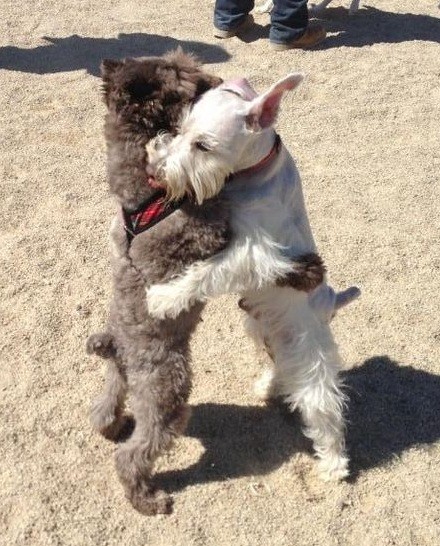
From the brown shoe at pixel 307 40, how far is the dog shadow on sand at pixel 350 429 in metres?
3.50

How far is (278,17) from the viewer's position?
6.21 meters

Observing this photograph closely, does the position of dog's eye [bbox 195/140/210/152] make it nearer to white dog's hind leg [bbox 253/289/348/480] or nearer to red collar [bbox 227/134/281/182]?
red collar [bbox 227/134/281/182]

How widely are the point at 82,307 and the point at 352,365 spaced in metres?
1.38

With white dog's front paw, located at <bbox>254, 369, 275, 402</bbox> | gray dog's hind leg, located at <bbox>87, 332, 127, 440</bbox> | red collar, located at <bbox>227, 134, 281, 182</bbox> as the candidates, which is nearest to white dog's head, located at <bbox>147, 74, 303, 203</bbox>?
red collar, located at <bbox>227, 134, 281, 182</bbox>

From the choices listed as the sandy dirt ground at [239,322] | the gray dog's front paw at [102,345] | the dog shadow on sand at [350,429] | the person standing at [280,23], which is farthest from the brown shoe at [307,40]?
the gray dog's front paw at [102,345]

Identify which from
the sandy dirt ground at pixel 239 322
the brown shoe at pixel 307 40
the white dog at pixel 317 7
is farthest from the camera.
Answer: the white dog at pixel 317 7

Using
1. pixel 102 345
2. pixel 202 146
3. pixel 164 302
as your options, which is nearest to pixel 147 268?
pixel 164 302

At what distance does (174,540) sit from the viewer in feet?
9.56

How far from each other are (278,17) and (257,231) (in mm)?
4150

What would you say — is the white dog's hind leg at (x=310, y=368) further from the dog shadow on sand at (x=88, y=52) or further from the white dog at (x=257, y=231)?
the dog shadow on sand at (x=88, y=52)

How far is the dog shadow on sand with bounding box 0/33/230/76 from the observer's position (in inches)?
235

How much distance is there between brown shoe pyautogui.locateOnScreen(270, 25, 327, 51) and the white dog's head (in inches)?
160

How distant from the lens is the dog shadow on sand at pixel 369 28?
21.6 ft

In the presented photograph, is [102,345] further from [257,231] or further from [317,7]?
[317,7]
